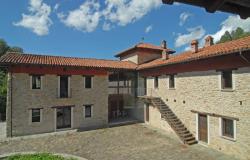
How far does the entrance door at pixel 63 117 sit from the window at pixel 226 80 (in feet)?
44.8

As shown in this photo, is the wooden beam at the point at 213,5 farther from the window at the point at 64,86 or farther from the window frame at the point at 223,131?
the window at the point at 64,86

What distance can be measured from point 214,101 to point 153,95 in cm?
811

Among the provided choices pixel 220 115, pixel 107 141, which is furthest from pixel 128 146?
pixel 220 115

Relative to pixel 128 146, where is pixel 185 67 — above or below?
above

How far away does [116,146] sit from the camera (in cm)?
1431

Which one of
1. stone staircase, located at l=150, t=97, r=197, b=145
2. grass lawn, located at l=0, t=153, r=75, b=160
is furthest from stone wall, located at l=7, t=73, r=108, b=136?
grass lawn, located at l=0, t=153, r=75, b=160

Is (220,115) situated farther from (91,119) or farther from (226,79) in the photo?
(91,119)

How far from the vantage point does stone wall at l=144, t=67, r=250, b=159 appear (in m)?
11.6

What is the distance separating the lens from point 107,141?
1548 centimetres

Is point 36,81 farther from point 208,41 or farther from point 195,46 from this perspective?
point 208,41

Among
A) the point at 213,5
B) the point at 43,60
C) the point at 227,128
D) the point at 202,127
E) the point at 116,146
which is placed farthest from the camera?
the point at 43,60

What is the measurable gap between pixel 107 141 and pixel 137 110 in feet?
29.4

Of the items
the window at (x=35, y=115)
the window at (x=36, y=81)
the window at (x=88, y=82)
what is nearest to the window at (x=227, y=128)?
the window at (x=88, y=82)

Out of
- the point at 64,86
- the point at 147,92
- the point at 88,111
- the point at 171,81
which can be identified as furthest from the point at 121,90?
the point at 171,81
